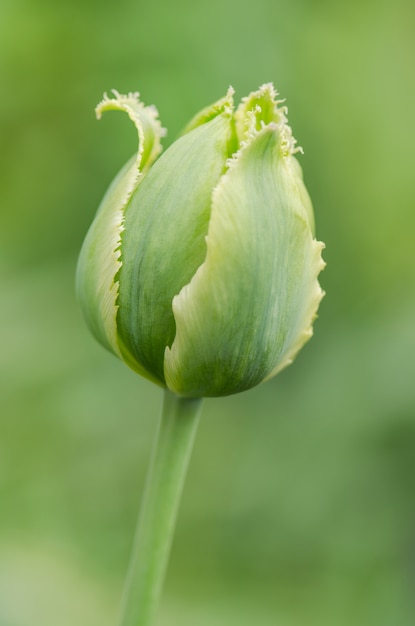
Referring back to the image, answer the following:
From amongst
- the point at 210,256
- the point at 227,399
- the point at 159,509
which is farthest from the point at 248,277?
the point at 227,399

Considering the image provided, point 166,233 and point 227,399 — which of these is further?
point 227,399

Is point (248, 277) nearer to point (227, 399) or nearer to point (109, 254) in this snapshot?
point (109, 254)

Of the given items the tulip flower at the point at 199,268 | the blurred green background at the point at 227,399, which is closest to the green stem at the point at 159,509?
the tulip flower at the point at 199,268

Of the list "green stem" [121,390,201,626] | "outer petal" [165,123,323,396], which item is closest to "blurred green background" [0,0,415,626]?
"green stem" [121,390,201,626]

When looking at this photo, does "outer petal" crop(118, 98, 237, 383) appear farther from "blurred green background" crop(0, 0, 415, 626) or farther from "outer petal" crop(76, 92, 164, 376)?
"blurred green background" crop(0, 0, 415, 626)

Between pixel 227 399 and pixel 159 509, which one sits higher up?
pixel 227 399

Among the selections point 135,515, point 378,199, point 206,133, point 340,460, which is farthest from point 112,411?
point 206,133

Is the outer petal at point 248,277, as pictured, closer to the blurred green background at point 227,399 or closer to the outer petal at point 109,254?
the outer petal at point 109,254
